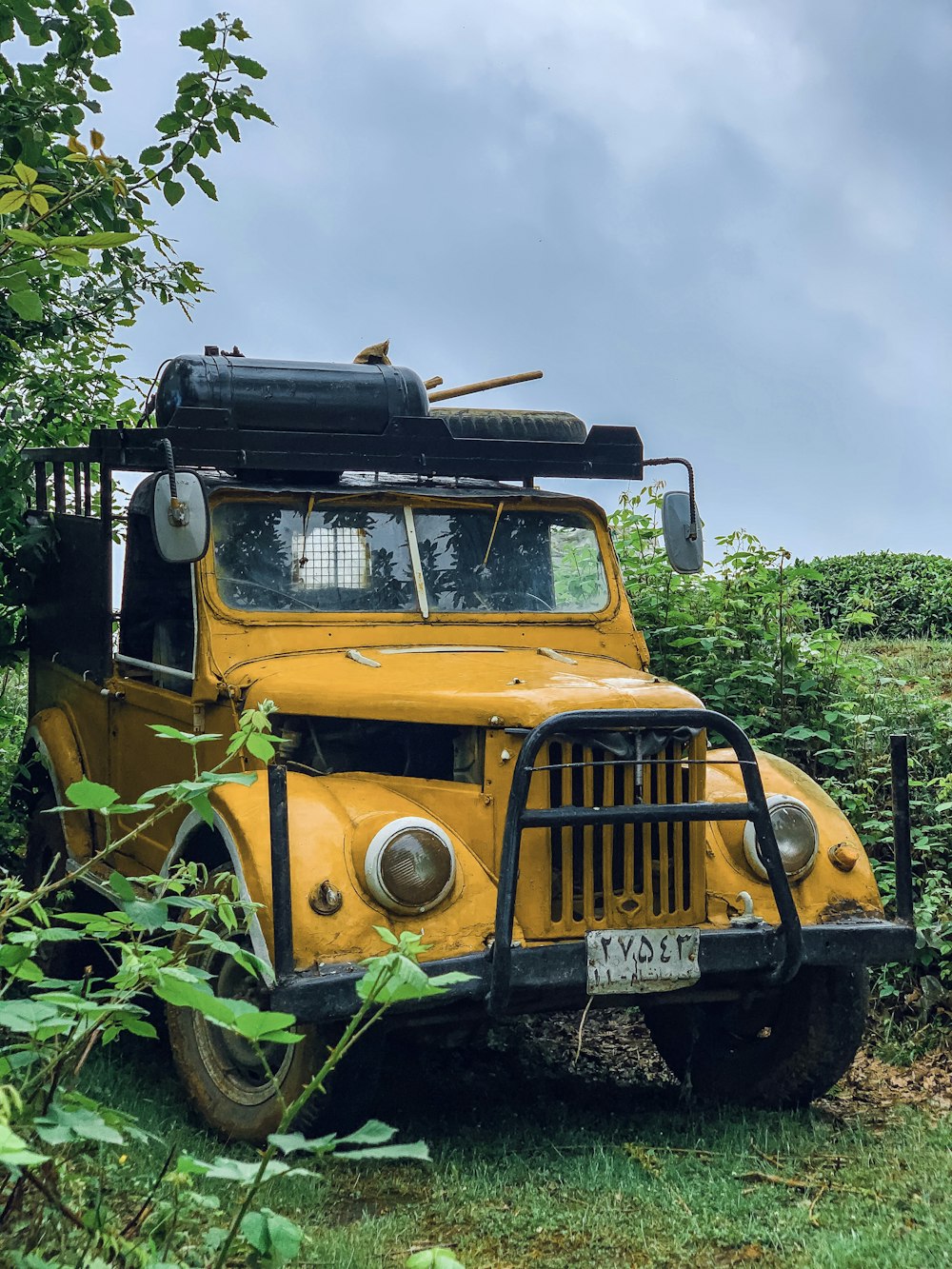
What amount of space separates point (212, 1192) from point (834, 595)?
12.7 m

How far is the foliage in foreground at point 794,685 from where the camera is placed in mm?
7262

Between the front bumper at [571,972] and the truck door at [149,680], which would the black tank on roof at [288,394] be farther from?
the front bumper at [571,972]

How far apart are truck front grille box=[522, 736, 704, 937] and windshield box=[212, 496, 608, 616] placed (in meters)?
1.40

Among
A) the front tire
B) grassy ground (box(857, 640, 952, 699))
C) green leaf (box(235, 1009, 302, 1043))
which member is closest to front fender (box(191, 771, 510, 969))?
the front tire

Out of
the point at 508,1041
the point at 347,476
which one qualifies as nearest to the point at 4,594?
the point at 347,476

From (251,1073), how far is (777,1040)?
193 centimetres

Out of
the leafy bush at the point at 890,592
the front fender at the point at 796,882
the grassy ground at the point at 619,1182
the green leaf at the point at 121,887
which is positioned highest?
the leafy bush at the point at 890,592

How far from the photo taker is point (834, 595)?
15680 millimetres

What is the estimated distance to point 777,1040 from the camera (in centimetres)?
525

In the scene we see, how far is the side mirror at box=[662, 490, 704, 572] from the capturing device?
6273 mm

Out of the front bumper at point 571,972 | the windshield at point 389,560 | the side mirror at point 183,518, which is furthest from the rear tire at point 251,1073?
the windshield at point 389,560

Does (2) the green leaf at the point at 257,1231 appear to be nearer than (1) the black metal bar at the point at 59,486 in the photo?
Yes

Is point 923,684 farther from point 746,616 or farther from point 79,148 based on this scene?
point 79,148

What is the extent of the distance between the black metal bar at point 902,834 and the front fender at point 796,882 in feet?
0.28
